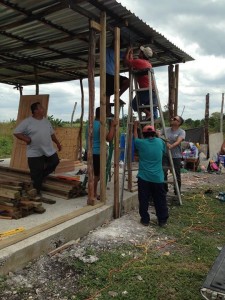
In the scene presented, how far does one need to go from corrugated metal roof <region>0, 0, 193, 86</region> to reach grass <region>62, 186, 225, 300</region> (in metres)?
3.76

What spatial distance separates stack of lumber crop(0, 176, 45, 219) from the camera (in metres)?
4.88

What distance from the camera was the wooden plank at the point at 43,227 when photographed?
3872 millimetres

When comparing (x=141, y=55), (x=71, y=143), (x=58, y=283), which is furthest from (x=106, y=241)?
(x=71, y=143)

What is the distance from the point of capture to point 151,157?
5516 mm

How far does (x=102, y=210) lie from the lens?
552 cm

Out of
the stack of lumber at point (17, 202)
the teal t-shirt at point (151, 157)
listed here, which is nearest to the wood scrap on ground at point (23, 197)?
the stack of lumber at point (17, 202)

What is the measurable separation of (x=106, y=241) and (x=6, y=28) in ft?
13.4

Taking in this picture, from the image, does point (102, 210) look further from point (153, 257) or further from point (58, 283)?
point (58, 283)

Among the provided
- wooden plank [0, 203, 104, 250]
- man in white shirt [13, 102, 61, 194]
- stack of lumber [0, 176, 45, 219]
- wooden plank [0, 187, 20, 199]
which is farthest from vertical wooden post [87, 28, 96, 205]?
wooden plank [0, 187, 20, 199]

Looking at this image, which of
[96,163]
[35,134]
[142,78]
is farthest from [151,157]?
[35,134]

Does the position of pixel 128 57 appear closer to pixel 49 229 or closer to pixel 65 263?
pixel 49 229

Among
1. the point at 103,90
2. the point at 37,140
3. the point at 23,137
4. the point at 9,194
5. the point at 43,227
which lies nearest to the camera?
the point at 43,227

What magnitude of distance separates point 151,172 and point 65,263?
2201mm

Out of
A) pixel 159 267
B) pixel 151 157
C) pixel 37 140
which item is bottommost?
pixel 159 267
